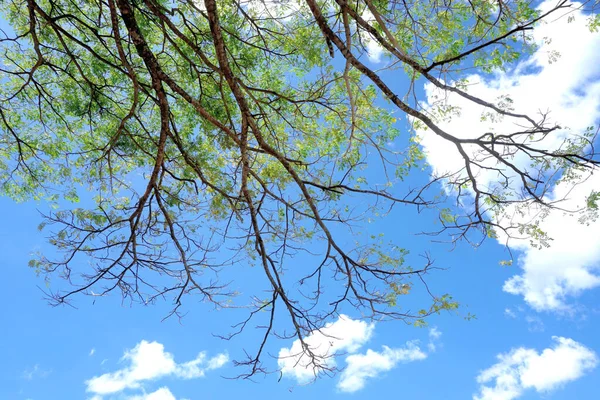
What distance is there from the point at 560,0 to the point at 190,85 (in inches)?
143

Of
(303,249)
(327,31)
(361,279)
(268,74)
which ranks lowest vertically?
(361,279)

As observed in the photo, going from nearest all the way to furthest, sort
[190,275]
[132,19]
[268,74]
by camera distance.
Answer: [132,19]
[190,275]
[268,74]

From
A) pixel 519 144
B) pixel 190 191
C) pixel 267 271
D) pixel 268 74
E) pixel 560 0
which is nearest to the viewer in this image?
pixel 560 0

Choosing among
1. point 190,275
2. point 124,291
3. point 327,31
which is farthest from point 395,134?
point 124,291

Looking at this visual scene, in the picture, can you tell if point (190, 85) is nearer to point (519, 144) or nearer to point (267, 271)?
point (267, 271)

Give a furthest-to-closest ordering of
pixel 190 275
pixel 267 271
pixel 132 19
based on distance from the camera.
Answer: pixel 190 275, pixel 267 271, pixel 132 19

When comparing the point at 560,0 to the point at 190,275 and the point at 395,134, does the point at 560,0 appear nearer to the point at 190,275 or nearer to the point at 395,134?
the point at 395,134

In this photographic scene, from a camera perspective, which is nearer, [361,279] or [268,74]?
[361,279]

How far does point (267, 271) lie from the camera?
11.8 ft

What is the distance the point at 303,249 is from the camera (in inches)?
155

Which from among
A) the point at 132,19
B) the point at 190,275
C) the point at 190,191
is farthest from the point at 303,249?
the point at 132,19

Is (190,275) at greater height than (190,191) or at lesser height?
lesser

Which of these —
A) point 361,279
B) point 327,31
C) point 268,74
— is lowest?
point 361,279

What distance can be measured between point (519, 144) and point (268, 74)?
111 inches
